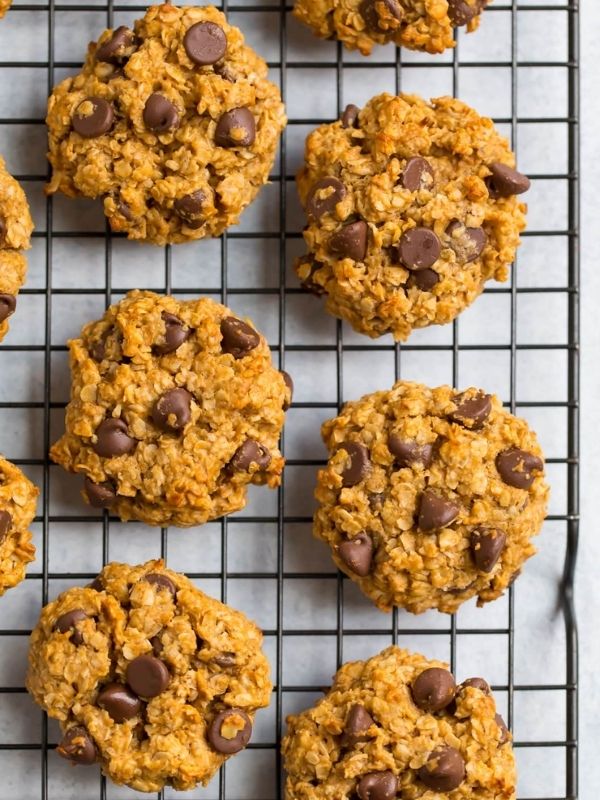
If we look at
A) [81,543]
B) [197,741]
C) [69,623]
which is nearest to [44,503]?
[81,543]

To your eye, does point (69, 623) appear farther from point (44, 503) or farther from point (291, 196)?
point (291, 196)

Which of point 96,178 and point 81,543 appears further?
point 81,543

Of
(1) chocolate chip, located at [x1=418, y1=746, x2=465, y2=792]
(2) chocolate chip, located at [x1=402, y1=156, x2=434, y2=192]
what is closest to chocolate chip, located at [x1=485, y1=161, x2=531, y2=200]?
(2) chocolate chip, located at [x1=402, y1=156, x2=434, y2=192]

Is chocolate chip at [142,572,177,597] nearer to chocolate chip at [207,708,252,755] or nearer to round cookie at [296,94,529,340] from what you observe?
chocolate chip at [207,708,252,755]

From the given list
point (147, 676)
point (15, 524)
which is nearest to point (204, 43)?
point (15, 524)

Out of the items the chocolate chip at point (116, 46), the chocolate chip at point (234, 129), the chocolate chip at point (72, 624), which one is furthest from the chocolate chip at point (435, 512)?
the chocolate chip at point (116, 46)

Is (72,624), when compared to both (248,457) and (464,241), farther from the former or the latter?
(464,241)

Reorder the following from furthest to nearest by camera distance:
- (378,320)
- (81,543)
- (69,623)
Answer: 1. (81,543)
2. (378,320)
3. (69,623)

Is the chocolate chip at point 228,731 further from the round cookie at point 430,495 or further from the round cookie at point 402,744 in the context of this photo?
the round cookie at point 430,495
